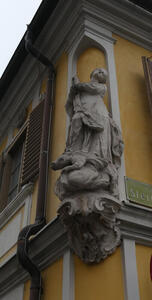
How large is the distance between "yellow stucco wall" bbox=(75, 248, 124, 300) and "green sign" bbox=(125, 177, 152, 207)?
2.41 feet

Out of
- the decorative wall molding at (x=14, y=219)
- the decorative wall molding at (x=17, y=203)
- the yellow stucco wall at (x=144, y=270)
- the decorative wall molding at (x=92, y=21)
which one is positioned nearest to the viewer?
the yellow stucco wall at (x=144, y=270)

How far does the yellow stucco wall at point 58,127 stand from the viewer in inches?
213

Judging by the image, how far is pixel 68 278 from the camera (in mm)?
4301

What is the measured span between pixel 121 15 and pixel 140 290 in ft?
15.6

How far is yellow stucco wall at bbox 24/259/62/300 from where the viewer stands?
4523 millimetres

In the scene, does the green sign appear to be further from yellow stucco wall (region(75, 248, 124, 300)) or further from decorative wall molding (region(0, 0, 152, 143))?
decorative wall molding (region(0, 0, 152, 143))

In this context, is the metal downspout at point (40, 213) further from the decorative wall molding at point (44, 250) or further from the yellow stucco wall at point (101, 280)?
the yellow stucco wall at point (101, 280)

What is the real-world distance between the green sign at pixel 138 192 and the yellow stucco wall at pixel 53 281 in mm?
1173

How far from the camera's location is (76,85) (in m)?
5.16

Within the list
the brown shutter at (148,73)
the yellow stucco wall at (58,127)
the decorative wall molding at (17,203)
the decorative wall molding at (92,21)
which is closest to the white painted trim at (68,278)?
the yellow stucco wall at (58,127)

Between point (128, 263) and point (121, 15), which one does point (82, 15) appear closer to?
point (121, 15)

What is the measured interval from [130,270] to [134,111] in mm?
2493

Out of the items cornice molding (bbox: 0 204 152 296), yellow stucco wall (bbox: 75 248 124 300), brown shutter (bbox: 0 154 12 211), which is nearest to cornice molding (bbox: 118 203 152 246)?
cornice molding (bbox: 0 204 152 296)

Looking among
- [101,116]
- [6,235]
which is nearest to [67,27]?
[101,116]
